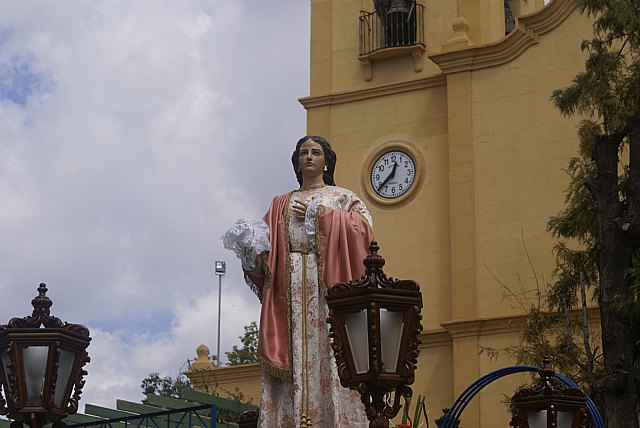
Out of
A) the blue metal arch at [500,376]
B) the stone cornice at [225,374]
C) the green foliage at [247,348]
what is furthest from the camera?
the green foliage at [247,348]

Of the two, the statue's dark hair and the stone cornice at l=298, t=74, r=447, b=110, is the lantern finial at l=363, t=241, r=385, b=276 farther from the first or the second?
the stone cornice at l=298, t=74, r=447, b=110

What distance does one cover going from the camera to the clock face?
24.9 m

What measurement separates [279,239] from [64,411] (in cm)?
209

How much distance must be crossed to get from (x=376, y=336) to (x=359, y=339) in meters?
0.09

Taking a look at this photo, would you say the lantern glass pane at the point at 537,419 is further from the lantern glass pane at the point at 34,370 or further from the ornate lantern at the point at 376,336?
the lantern glass pane at the point at 34,370

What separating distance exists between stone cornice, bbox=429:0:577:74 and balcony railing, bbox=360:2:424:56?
1.12 metres

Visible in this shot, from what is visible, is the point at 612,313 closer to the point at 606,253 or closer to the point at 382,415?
the point at 606,253

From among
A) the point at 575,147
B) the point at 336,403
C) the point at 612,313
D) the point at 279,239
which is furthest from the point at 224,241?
the point at 575,147

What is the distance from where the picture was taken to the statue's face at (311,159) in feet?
29.8

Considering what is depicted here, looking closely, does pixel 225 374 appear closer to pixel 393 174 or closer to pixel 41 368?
pixel 393 174

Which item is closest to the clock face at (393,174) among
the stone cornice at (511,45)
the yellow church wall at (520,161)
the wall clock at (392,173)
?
the wall clock at (392,173)

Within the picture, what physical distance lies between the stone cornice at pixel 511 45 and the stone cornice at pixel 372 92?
17.9 inches

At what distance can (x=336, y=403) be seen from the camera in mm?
8289

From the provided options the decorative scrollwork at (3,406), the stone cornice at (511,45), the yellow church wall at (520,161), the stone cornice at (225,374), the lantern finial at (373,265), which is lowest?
the decorative scrollwork at (3,406)
